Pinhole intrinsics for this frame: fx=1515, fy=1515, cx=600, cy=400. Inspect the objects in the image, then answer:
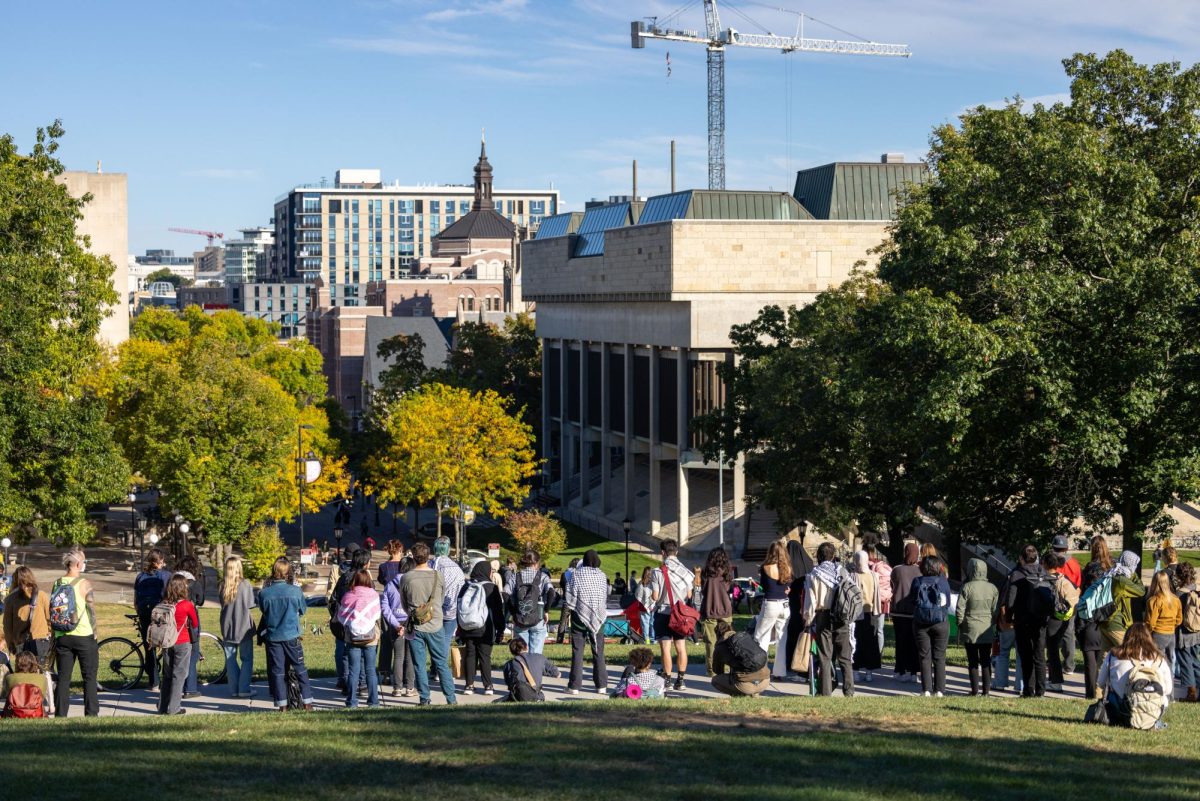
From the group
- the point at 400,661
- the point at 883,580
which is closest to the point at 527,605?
the point at 400,661

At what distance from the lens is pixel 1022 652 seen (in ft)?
60.2

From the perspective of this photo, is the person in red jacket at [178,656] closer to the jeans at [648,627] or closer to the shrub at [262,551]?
the jeans at [648,627]

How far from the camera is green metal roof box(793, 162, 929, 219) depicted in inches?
3442

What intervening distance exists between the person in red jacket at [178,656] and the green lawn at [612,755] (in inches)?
38.1

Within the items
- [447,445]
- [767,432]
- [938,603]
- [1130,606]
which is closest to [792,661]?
[938,603]

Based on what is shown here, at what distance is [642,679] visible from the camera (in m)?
17.7

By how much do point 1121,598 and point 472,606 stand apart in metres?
7.80

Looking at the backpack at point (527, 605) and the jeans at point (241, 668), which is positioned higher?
the backpack at point (527, 605)

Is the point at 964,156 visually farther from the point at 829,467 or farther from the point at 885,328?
the point at 829,467

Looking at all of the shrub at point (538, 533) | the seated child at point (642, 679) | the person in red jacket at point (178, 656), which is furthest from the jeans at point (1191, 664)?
the shrub at point (538, 533)

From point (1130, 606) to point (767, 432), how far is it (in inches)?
1353

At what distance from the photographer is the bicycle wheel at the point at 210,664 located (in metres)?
19.9

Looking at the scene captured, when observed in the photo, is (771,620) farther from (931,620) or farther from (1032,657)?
(1032,657)

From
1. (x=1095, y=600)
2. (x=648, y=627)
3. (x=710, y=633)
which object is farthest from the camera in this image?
(x=648, y=627)
